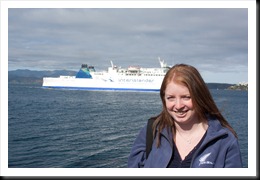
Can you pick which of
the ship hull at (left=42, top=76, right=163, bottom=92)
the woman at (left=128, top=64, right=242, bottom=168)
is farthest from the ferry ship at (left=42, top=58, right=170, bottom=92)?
the woman at (left=128, top=64, right=242, bottom=168)

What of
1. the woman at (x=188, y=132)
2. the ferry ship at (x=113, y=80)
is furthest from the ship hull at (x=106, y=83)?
the woman at (x=188, y=132)

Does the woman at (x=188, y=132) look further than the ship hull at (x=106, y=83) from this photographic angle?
No

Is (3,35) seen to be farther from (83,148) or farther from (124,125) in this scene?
(124,125)

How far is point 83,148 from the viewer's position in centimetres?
771

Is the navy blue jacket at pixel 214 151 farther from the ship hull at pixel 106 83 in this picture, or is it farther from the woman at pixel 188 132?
the ship hull at pixel 106 83

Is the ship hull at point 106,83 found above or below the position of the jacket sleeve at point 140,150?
above

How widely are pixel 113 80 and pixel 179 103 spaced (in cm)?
2885

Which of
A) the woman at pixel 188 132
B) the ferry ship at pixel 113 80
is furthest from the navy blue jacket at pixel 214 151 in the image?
the ferry ship at pixel 113 80

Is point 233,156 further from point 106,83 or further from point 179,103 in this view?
point 106,83

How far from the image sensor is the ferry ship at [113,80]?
2875 cm

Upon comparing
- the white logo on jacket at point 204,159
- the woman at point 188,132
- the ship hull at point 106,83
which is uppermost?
the ship hull at point 106,83

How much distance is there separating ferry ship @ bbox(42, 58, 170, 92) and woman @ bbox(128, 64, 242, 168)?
88.9 feet

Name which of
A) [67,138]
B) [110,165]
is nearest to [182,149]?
[110,165]

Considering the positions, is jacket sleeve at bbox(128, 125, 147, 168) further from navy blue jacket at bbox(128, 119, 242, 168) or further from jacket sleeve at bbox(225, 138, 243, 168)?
jacket sleeve at bbox(225, 138, 243, 168)
